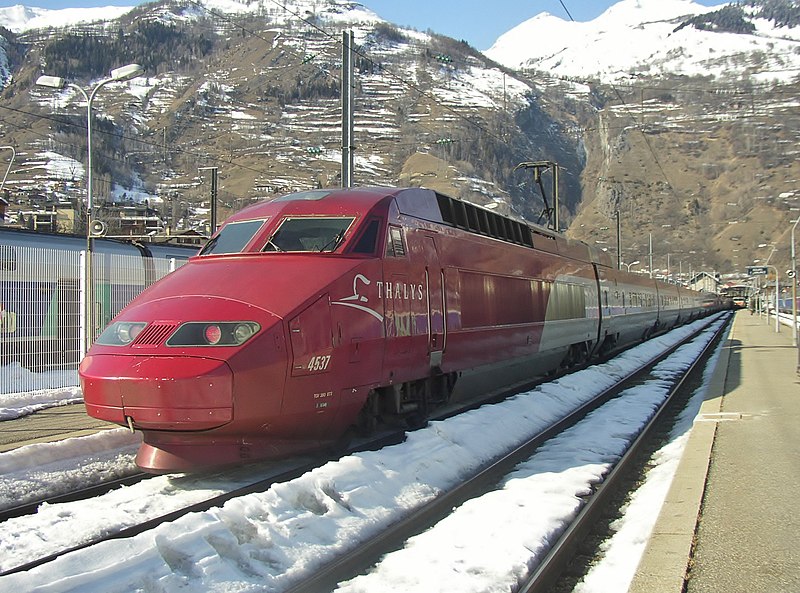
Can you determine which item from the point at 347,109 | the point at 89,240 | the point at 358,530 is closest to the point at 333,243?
the point at 358,530

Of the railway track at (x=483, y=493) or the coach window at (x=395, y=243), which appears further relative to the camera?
the coach window at (x=395, y=243)

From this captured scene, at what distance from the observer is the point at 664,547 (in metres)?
5.74

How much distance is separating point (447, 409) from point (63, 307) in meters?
8.18

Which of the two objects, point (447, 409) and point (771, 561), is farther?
point (447, 409)

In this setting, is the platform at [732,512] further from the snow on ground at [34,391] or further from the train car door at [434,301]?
the snow on ground at [34,391]

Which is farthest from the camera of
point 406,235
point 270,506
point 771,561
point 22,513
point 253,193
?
point 253,193

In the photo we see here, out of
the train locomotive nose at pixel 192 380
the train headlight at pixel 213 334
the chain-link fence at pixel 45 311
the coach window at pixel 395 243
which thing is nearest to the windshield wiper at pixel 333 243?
the coach window at pixel 395 243

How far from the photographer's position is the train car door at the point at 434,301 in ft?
34.2

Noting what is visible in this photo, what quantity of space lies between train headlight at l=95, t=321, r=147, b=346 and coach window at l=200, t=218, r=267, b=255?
→ 1796 millimetres

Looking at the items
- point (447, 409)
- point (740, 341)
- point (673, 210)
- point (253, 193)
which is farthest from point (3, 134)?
point (447, 409)

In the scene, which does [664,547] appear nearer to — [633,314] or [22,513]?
[22,513]

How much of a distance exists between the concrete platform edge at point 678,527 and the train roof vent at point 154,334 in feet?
14.5

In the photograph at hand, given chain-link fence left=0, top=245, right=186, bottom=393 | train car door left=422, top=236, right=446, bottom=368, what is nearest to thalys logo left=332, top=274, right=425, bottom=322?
train car door left=422, top=236, right=446, bottom=368

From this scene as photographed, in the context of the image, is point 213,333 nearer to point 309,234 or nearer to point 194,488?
point 194,488
